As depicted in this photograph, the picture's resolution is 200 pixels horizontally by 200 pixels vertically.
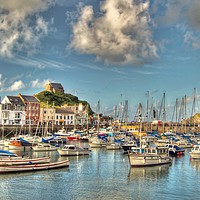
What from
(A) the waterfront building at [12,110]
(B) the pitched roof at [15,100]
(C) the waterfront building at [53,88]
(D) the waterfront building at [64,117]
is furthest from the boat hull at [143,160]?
(C) the waterfront building at [53,88]

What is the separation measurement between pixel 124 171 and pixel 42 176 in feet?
36.8

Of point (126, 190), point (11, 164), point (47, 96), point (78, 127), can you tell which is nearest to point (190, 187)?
point (126, 190)

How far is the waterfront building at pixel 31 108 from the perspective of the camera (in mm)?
120444

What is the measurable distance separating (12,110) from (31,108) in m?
8.55

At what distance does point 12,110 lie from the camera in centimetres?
11538

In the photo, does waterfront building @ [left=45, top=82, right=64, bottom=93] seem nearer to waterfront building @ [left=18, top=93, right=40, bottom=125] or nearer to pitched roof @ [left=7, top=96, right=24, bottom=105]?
waterfront building @ [left=18, top=93, right=40, bottom=125]

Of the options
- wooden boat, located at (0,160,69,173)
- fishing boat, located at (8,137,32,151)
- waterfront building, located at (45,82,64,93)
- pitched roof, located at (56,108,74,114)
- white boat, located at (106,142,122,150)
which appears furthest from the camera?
waterfront building, located at (45,82,64,93)

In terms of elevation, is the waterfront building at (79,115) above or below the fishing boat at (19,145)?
above

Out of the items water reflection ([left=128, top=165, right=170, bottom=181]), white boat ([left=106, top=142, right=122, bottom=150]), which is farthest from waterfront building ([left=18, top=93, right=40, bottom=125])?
water reflection ([left=128, top=165, right=170, bottom=181])

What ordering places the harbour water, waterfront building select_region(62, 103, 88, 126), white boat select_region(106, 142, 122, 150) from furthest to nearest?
waterfront building select_region(62, 103, 88, 126)
white boat select_region(106, 142, 122, 150)
the harbour water

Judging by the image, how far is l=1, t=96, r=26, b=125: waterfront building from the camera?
374 feet

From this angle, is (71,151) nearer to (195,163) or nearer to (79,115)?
(195,163)

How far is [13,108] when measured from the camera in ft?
379

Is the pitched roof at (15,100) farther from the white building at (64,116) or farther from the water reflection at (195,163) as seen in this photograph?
the water reflection at (195,163)
